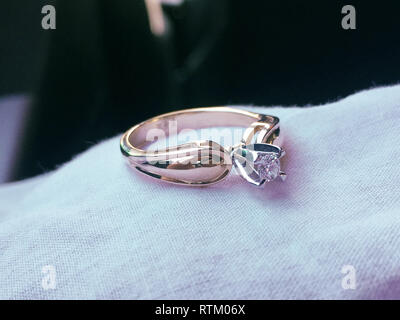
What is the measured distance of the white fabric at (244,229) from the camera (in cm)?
34

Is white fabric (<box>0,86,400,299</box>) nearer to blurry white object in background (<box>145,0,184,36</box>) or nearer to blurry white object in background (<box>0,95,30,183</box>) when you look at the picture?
blurry white object in background (<box>0,95,30,183</box>)

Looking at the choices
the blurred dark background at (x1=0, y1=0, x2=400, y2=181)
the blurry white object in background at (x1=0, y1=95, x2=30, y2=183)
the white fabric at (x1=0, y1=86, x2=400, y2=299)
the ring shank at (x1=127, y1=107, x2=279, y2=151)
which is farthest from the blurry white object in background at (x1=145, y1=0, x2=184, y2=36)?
the white fabric at (x1=0, y1=86, x2=400, y2=299)

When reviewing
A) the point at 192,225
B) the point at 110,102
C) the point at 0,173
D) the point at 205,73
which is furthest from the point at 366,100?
the point at 205,73

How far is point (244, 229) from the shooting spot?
0.39 metres

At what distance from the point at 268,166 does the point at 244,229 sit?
0.06m

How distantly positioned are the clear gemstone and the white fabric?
16mm

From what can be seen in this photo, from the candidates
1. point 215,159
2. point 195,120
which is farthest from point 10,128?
point 215,159

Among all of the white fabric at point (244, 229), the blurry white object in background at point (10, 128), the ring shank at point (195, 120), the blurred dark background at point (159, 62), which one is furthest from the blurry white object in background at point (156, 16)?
the white fabric at point (244, 229)

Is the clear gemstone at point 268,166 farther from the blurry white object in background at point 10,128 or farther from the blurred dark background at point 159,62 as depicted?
the blurry white object in background at point 10,128

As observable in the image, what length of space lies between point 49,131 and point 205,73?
47 cm

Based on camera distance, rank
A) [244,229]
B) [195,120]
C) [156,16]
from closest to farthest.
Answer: [244,229] < [195,120] < [156,16]

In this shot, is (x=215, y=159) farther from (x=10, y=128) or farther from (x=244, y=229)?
(x=10, y=128)

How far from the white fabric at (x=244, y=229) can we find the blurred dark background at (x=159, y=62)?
0.73 feet

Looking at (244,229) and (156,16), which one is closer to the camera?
(244,229)
